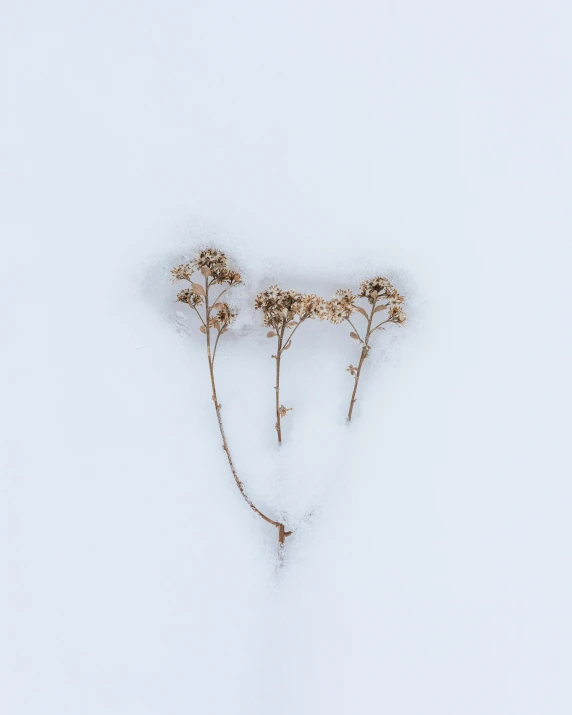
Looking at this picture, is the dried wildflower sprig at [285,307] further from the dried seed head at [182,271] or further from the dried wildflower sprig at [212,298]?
the dried seed head at [182,271]

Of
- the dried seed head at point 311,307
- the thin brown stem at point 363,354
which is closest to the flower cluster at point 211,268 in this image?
the dried seed head at point 311,307

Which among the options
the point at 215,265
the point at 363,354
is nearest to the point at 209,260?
the point at 215,265

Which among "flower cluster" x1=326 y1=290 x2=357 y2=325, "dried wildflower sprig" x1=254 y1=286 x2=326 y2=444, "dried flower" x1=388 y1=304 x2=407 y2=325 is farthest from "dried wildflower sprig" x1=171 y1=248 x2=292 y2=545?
"dried flower" x1=388 y1=304 x2=407 y2=325

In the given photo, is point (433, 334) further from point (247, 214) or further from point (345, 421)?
point (247, 214)

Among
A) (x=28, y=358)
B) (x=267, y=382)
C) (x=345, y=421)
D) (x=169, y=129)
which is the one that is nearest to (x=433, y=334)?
(x=345, y=421)

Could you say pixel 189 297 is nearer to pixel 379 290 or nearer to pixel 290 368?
pixel 290 368
